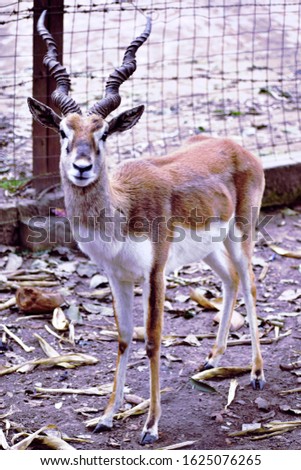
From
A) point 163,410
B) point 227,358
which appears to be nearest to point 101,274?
point 227,358

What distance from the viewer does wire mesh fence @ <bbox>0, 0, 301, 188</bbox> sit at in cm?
1016

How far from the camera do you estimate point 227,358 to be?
24.8ft

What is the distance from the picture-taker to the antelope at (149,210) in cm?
605

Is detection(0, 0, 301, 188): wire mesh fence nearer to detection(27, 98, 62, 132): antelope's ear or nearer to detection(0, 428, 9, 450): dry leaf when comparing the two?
detection(27, 98, 62, 132): antelope's ear

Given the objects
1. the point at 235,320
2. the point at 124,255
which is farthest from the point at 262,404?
the point at 124,255

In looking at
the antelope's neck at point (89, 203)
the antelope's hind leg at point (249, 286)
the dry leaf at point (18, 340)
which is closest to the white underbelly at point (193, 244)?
the antelope's hind leg at point (249, 286)

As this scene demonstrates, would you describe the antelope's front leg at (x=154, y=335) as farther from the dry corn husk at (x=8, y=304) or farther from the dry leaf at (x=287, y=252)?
the dry leaf at (x=287, y=252)

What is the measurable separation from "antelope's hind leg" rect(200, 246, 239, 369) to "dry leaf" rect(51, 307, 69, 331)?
1.41m

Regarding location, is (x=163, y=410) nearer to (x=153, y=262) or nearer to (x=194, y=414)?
(x=194, y=414)

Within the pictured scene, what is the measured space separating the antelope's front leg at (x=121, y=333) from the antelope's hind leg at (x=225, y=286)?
1.03 m

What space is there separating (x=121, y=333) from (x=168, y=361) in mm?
972

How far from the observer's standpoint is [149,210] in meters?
6.41

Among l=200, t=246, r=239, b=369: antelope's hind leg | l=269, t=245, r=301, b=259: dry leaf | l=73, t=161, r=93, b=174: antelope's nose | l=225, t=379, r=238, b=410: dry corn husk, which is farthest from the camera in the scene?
l=269, t=245, r=301, b=259: dry leaf

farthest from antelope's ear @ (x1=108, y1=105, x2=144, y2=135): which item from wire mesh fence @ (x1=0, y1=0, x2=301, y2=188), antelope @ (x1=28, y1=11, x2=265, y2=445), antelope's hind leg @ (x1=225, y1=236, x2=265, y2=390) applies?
wire mesh fence @ (x1=0, y1=0, x2=301, y2=188)
